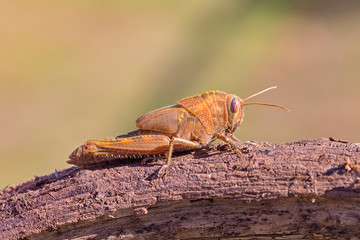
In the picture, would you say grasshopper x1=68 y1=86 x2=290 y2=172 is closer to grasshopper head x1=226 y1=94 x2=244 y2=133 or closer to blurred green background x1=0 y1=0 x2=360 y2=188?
grasshopper head x1=226 y1=94 x2=244 y2=133

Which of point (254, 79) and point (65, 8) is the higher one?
point (65, 8)

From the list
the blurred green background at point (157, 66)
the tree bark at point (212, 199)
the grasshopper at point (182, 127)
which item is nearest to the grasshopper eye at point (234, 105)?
the grasshopper at point (182, 127)

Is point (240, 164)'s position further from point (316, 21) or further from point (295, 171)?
point (316, 21)

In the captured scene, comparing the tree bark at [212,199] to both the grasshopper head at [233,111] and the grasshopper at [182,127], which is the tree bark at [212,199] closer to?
the grasshopper at [182,127]

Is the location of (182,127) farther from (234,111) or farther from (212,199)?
(212,199)

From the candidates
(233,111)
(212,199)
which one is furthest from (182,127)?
(212,199)

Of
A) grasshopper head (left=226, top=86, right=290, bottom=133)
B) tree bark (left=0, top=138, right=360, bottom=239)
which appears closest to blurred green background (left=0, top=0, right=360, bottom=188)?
grasshopper head (left=226, top=86, right=290, bottom=133)

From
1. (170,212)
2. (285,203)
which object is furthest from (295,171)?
(170,212)
